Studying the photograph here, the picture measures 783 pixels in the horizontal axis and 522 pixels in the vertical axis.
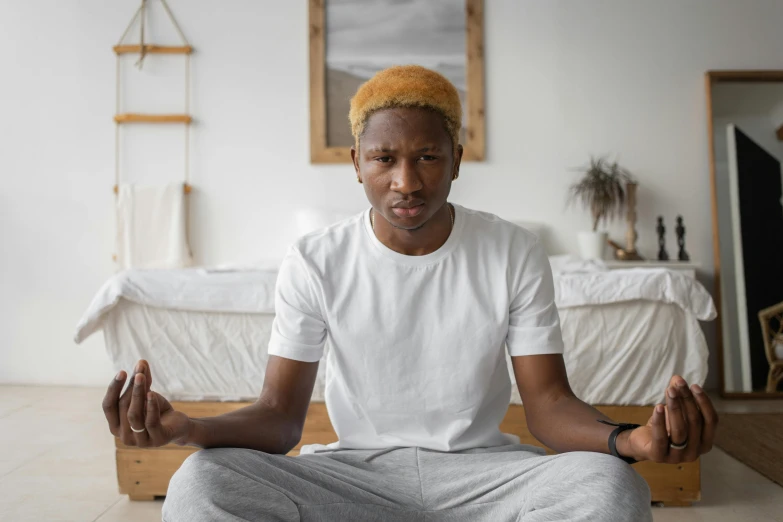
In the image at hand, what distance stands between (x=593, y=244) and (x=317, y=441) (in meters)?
2.25

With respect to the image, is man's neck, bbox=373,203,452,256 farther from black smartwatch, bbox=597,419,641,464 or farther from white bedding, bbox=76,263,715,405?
white bedding, bbox=76,263,715,405

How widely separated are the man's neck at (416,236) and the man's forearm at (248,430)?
398 mm

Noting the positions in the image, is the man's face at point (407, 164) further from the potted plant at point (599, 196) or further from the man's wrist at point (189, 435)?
the potted plant at point (599, 196)

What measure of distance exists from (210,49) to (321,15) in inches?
27.2

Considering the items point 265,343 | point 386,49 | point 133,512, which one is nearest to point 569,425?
point 265,343

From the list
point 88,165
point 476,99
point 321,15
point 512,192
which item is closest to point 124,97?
point 88,165

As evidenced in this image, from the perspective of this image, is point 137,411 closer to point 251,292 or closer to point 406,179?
point 406,179

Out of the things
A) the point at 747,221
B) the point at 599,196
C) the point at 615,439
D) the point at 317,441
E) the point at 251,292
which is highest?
the point at 599,196

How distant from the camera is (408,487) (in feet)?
4.08

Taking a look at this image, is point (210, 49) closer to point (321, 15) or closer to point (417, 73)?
point (321, 15)

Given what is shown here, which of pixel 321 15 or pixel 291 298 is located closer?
pixel 291 298

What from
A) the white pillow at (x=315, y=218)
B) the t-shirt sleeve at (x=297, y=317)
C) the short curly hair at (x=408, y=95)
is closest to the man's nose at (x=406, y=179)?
the short curly hair at (x=408, y=95)

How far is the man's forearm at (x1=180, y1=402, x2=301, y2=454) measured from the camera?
1.15 m

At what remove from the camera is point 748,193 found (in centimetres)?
395
